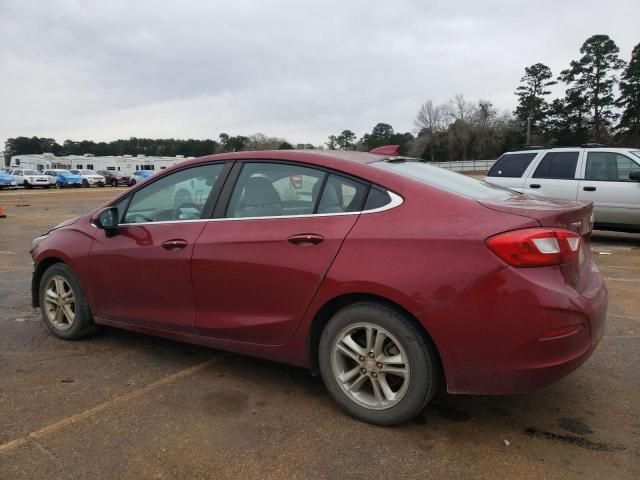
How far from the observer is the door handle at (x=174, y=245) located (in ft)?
11.7

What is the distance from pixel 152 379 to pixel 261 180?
1560mm

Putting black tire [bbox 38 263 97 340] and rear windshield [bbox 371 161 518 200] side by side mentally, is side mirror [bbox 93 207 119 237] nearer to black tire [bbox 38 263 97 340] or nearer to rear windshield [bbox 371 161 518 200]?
black tire [bbox 38 263 97 340]

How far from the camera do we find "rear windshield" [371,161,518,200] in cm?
312

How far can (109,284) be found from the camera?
13.3ft

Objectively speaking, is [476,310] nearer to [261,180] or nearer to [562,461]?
[562,461]

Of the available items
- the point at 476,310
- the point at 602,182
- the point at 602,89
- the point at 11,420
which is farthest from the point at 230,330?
the point at 602,89

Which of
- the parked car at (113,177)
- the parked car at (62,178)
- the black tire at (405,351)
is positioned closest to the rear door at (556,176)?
the black tire at (405,351)

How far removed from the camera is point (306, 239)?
308 centimetres

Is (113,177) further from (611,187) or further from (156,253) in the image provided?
(156,253)

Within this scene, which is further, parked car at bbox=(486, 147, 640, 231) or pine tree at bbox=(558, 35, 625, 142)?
pine tree at bbox=(558, 35, 625, 142)

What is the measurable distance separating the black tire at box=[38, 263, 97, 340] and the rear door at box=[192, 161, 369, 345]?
1.36 m

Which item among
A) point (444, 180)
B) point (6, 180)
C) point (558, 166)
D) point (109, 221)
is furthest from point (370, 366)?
point (6, 180)

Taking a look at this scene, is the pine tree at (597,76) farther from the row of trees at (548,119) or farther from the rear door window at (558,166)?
the rear door window at (558,166)

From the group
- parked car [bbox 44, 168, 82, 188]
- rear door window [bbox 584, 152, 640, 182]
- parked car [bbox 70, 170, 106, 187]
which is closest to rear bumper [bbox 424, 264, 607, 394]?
rear door window [bbox 584, 152, 640, 182]
